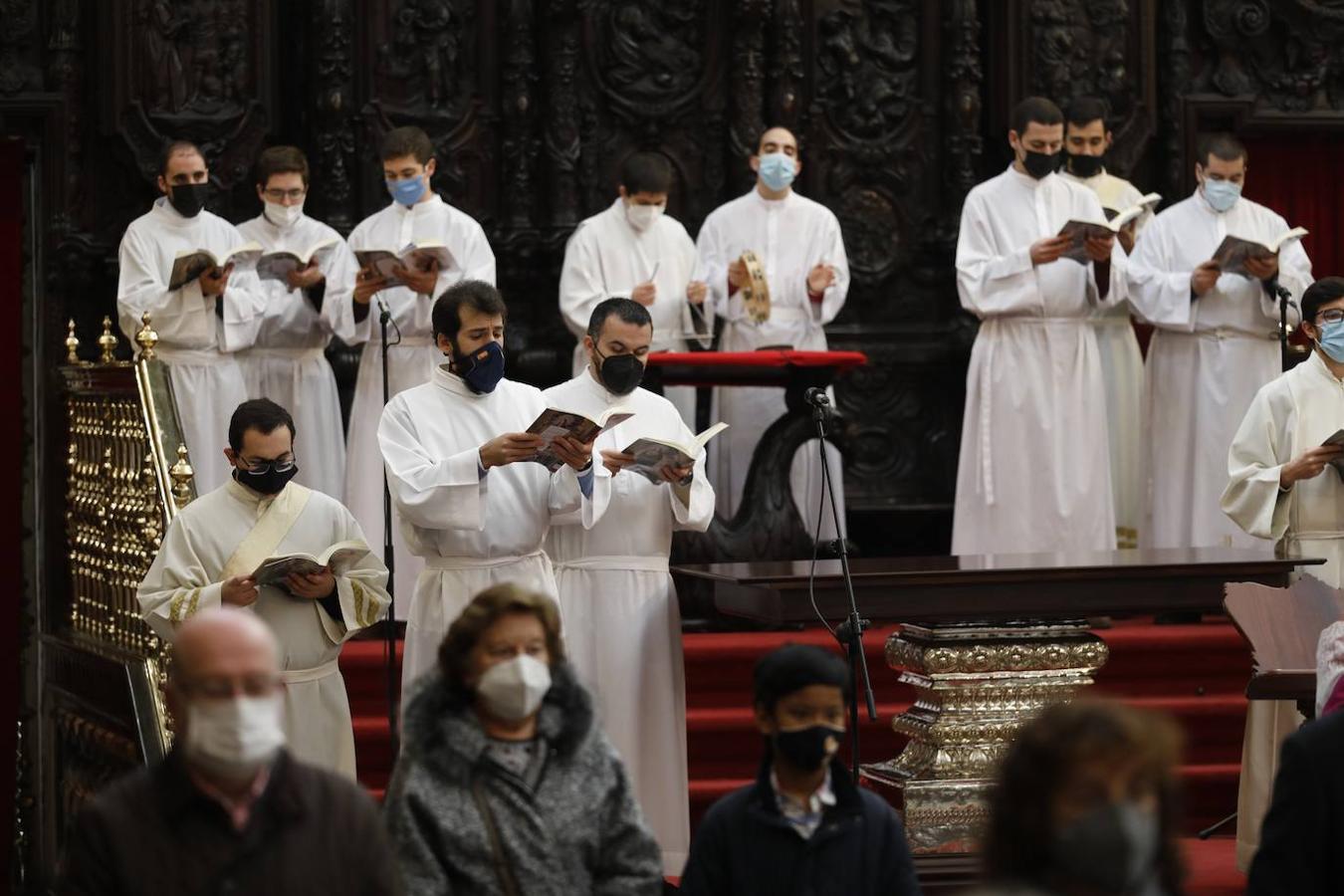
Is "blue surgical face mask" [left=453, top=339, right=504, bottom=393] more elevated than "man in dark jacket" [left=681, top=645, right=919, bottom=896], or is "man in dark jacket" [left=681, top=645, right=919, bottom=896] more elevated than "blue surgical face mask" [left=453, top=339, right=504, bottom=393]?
"blue surgical face mask" [left=453, top=339, right=504, bottom=393]

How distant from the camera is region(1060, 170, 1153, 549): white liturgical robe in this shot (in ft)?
38.1

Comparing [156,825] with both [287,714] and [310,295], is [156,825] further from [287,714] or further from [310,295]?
[310,295]

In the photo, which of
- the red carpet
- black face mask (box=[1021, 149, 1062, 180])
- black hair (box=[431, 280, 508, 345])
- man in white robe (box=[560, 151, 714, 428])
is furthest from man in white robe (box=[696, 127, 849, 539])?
A: black hair (box=[431, 280, 508, 345])

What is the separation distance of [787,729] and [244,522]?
3.03 m

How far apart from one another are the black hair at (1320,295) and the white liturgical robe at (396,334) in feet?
13.2

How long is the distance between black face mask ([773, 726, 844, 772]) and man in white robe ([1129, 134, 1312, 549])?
6.43 meters

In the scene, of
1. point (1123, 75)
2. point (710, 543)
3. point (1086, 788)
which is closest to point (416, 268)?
point (710, 543)

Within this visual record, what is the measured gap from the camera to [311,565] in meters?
7.13

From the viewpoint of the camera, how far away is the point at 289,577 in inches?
283

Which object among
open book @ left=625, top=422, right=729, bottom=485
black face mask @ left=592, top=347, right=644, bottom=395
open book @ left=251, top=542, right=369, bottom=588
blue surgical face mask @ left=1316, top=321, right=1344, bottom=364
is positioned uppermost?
blue surgical face mask @ left=1316, top=321, right=1344, bottom=364

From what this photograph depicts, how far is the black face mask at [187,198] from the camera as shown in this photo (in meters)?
10.8

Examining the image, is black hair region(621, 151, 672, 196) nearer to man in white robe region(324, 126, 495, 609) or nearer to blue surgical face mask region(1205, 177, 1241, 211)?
man in white robe region(324, 126, 495, 609)

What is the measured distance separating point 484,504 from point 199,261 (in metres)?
3.18

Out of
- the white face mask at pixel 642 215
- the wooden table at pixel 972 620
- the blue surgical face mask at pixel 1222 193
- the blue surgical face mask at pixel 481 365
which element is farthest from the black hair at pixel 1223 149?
the blue surgical face mask at pixel 481 365
